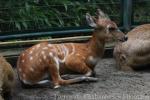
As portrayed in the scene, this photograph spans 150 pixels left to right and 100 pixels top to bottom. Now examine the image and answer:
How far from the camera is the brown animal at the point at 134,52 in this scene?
25.6ft

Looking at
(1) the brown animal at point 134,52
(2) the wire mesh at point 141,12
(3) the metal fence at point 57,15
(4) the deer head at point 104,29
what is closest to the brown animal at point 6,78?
(4) the deer head at point 104,29

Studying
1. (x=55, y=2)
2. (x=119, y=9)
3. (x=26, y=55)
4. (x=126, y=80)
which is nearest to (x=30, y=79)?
(x=26, y=55)

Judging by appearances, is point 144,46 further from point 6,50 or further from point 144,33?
point 6,50

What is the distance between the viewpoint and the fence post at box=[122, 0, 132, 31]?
28.8 feet

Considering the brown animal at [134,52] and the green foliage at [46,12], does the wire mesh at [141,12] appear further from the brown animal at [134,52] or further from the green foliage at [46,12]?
the brown animal at [134,52]

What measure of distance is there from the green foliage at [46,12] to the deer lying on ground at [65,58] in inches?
45.7

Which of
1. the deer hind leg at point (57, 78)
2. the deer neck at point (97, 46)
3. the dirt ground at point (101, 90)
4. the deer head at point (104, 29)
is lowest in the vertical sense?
the dirt ground at point (101, 90)

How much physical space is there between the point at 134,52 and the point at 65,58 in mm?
1130

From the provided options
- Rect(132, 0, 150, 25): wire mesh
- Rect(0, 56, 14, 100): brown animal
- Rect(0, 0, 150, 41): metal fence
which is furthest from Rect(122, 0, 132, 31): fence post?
Rect(0, 56, 14, 100): brown animal

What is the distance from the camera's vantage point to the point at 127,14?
8.85m

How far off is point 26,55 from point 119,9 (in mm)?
2282

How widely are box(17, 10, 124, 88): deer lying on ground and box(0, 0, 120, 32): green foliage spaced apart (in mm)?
1161

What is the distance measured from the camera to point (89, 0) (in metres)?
8.72

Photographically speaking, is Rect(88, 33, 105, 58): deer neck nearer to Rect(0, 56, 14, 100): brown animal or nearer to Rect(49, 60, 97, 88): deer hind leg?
Rect(49, 60, 97, 88): deer hind leg
